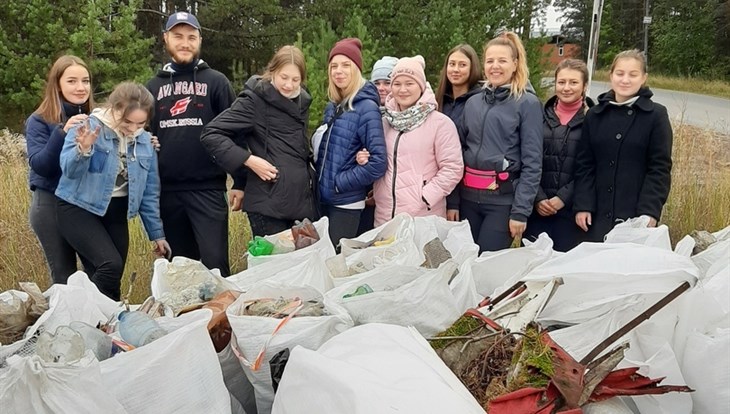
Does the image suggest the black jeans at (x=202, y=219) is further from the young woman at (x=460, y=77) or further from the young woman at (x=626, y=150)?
the young woman at (x=626, y=150)

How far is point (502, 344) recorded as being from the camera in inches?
66.9

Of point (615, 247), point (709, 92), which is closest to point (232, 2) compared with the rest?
point (615, 247)

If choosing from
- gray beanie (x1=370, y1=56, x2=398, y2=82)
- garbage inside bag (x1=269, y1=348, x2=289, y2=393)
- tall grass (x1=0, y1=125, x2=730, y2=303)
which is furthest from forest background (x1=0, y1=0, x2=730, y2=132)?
garbage inside bag (x1=269, y1=348, x2=289, y2=393)

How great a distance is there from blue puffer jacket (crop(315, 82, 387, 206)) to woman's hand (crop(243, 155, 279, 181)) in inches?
11.9

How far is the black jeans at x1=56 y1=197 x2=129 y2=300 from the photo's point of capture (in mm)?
2990

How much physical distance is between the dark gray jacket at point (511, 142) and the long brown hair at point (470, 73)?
0.89 ft

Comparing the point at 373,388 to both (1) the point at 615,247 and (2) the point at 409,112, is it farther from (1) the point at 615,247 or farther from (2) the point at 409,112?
(2) the point at 409,112

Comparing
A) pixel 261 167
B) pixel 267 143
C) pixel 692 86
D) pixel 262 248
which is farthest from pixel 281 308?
pixel 692 86

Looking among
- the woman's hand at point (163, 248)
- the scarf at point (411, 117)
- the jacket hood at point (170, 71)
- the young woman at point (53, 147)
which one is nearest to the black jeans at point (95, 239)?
the young woman at point (53, 147)

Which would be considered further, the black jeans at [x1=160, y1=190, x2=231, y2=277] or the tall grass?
the tall grass

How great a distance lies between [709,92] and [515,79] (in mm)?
21011

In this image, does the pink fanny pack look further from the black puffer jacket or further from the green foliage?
the green foliage

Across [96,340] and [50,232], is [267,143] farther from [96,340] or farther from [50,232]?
[96,340]

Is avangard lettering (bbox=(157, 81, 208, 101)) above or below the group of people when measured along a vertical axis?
above
